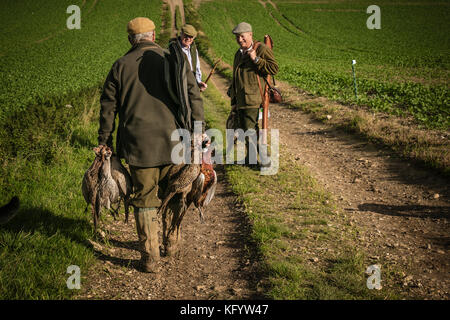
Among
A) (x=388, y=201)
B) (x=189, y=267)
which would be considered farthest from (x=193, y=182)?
(x=388, y=201)

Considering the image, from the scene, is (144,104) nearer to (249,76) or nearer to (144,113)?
(144,113)

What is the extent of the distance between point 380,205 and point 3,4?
244ft

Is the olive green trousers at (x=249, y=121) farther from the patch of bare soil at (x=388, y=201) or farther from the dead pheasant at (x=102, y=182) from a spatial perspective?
the dead pheasant at (x=102, y=182)

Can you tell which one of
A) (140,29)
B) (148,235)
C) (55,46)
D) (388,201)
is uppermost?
(55,46)

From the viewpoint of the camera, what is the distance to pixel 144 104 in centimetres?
317

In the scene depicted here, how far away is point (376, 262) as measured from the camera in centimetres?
342

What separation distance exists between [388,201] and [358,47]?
35175mm

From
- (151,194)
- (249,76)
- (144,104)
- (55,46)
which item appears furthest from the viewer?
(55,46)

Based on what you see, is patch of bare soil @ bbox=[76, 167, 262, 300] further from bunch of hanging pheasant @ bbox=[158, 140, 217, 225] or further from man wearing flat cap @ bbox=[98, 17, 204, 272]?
bunch of hanging pheasant @ bbox=[158, 140, 217, 225]

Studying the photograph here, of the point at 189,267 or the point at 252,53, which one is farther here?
the point at 252,53

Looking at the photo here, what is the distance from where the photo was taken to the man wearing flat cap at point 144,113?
3152 millimetres

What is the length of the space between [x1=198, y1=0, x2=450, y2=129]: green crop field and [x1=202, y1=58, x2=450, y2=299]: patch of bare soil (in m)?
2.41

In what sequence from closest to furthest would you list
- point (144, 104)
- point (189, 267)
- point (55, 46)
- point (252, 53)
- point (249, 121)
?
point (144, 104) < point (189, 267) < point (252, 53) < point (249, 121) < point (55, 46)

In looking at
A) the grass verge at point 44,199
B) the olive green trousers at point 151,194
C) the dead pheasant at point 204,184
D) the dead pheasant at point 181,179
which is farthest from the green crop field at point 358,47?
the grass verge at point 44,199
